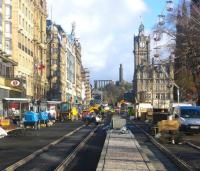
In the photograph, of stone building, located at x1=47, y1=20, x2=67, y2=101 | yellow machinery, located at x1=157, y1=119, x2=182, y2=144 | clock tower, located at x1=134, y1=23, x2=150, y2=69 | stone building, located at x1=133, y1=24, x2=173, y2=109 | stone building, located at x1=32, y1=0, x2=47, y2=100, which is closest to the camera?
yellow machinery, located at x1=157, y1=119, x2=182, y2=144

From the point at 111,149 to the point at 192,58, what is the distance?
2680 cm

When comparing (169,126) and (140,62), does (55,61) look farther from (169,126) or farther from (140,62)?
(169,126)

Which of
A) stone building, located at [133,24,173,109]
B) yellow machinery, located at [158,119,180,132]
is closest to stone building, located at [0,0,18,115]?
yellow machinery, located at [158,119,180,132]

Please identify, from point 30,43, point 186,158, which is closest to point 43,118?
point 30,43

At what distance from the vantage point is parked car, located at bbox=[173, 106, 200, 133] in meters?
43.7

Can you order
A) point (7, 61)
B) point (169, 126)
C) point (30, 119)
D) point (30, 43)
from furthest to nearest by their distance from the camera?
point (30, 43) → point (7, 61) → point (30, 119) → point (169, 126)

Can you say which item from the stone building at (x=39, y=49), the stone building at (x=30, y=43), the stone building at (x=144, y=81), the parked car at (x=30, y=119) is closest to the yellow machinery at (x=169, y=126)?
the parked car at (x=30, y=119)

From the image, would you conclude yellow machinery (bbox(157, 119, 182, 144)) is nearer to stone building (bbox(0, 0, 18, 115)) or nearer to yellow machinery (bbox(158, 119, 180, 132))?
yellow machinery (bbox(158, 119, 180, 132))

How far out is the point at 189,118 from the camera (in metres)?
44.6

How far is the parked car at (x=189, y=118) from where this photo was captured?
143 ft

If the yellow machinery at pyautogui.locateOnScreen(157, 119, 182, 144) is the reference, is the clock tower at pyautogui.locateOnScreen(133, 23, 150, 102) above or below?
above

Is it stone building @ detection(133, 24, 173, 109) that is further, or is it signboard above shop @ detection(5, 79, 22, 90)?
stone building @ detection(133, 24, 173, 109)

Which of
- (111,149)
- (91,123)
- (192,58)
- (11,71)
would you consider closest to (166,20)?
(192,58)

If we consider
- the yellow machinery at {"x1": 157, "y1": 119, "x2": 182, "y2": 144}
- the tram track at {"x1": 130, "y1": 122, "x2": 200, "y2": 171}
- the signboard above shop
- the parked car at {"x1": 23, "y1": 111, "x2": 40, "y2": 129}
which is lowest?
the tram track at {"x1": 130, "y1": 122, "x2": 200, "y2": 171}
